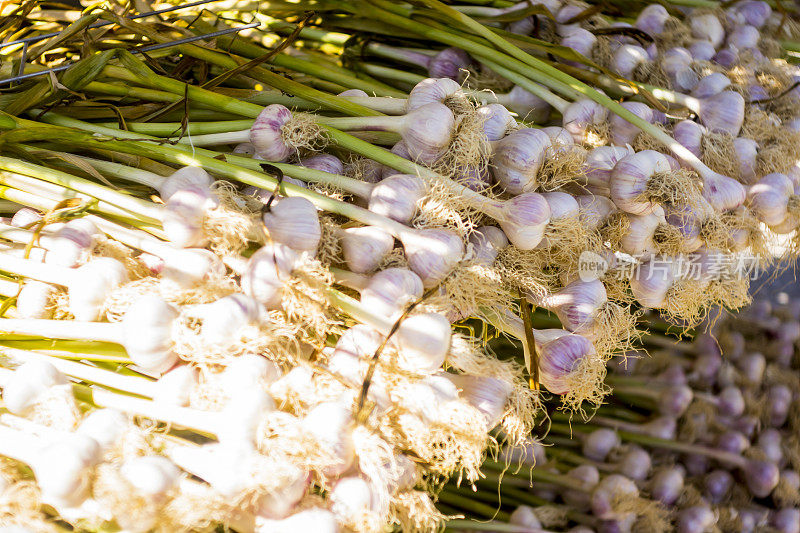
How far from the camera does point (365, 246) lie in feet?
2.54

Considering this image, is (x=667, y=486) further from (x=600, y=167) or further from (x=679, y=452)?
(x=600, y=167)

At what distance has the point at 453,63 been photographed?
3.93 ft

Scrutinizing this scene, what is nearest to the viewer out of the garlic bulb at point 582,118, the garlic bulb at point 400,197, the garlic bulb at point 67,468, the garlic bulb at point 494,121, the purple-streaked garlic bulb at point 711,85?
the garlic bulb at point 67,468

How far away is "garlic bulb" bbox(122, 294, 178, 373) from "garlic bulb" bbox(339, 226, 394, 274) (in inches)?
9.0

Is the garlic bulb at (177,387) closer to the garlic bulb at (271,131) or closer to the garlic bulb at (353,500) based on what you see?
the garlic bulb at (353,500)

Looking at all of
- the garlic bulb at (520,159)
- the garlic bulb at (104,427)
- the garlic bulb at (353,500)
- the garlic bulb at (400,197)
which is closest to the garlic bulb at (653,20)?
A: the garlic bulb at (520,159)

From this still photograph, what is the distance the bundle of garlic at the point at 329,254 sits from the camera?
664mm

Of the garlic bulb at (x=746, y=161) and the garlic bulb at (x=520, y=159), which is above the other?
the garlic bulb at (x=520, y=159)

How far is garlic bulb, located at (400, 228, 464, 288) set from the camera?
0.77m

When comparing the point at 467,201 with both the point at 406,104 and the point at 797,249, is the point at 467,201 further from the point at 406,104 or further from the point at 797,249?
the point at 797,249

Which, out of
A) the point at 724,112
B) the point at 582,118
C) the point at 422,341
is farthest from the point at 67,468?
the point at 724,112

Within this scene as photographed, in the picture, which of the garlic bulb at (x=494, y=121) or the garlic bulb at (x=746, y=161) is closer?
the garlic bulb at (x=494, y=121)

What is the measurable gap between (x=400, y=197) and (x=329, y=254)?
4.9 inches

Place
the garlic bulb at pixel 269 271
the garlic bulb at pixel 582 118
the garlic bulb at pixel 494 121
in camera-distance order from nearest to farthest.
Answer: the garlic bulb at pixel 269 271
the garlic bulb at pixel 494 121
the garlic bulb at pixel 582 118
